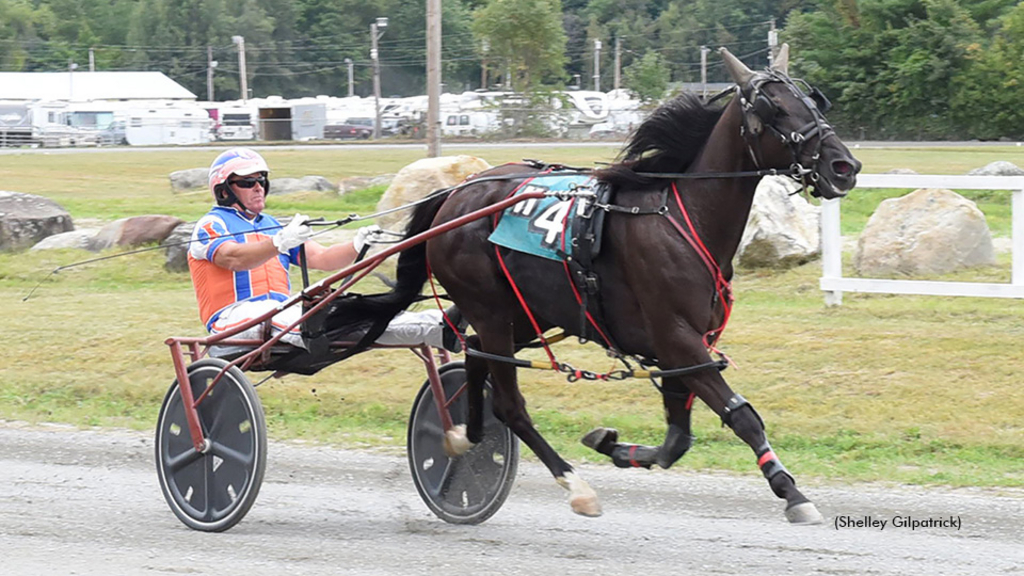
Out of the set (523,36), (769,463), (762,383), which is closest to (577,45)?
Answer: (523,36)

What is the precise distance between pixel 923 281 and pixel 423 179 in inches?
222

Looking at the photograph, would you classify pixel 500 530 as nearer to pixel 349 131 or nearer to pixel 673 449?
pixel 673 449

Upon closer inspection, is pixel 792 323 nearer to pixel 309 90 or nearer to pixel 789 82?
pixel 789 82

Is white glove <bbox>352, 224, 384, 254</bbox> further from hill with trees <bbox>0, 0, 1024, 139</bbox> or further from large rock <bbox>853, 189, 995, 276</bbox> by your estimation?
hill with trees <bbox>0, 0, 1024, 139</bbox>

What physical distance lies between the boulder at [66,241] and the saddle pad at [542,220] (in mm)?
10612

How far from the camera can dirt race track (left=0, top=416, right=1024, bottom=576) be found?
4652 millimetres

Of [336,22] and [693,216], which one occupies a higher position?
[336,22]

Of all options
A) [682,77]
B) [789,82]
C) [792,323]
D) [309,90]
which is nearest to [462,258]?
[789,82]

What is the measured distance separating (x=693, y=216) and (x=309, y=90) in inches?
2864

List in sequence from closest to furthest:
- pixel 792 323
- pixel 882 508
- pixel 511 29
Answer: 1. pixel 882 508
2. pixel 792 323
3. pixel 511 29

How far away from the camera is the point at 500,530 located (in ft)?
17.4

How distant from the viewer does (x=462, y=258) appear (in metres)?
5.43

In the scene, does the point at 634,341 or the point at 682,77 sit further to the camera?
the point at 682,77

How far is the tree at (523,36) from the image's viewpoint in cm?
3859
